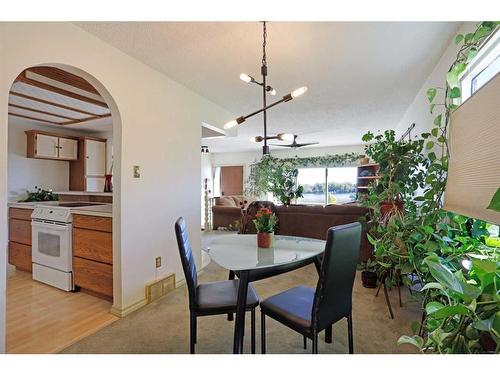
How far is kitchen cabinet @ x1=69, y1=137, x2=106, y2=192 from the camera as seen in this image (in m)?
4.67

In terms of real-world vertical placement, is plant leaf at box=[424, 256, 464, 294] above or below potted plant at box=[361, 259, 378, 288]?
above

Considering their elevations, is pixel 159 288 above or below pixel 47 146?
below

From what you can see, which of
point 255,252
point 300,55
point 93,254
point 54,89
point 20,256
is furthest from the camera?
point 20,256

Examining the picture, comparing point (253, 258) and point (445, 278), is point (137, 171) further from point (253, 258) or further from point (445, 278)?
point (445, 278)

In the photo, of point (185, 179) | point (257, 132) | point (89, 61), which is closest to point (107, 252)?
point (185, 179)

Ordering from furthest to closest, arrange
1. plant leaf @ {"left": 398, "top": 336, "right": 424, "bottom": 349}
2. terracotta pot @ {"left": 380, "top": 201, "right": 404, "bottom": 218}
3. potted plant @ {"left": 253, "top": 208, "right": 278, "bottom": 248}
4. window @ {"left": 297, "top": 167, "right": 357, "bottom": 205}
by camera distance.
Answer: window @ {"left": 297, "top": 167, "right": 357, "bottom": 205} < terracotta pot @ {"left": 380, "top": 201, "right": 404, "bottom": 218} < potted plant @ {"left": 253, "top": 208, "right": 278, "bottom": 248} < plant leaf @ {"left": 398, "top": 336, "right": 424, "bottom": 349}

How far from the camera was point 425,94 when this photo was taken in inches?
114

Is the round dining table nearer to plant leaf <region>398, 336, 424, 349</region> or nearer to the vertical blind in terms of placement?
plant leaf <region>398, 336, 424, 349</region>

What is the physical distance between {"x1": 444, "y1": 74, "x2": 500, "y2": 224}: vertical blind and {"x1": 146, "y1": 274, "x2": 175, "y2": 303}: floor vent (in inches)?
98.3

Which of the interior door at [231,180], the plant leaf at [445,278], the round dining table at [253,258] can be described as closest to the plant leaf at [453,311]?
the plant leaf at [445,278]

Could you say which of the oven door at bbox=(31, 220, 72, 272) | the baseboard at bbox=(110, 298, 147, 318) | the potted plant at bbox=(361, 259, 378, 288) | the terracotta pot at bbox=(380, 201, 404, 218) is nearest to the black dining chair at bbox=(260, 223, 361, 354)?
the terracotta pot at bbox=(380, 201, 404, 218)

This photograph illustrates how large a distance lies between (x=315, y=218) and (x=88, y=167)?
415 cm

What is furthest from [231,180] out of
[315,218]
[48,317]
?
[48,317]

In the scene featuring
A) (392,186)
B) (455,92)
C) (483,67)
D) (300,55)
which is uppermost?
(300,55)
